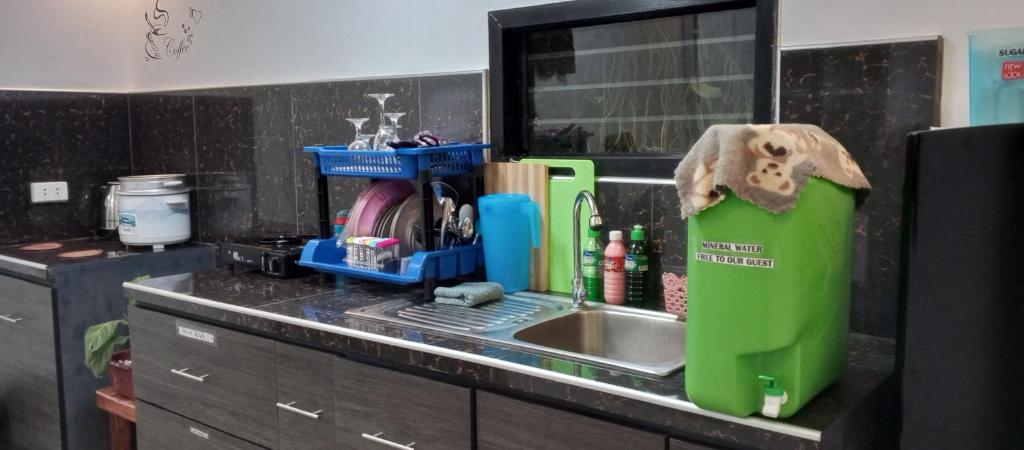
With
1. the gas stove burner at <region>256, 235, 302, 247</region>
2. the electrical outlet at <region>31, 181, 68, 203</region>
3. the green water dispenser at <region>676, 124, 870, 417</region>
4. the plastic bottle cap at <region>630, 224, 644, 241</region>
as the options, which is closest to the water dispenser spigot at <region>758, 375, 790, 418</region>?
the green water dispenser at <region>676, 124, 870, 417</region>

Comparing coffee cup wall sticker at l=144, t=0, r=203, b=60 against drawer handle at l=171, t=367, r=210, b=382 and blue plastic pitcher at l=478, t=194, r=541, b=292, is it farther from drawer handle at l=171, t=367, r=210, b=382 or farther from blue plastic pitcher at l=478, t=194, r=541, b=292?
blue plastic pitcher at l=478, t=194, r=541, b=292

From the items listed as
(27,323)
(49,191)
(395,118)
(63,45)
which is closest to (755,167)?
(395,118)

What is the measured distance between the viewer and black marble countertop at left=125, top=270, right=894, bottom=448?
4.17ft

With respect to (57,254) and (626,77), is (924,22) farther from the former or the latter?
(57,254)

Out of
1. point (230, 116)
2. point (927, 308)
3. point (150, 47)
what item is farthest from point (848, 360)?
point (150, 47)

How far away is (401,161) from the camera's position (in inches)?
83.6

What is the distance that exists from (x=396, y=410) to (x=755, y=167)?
3.07 ft

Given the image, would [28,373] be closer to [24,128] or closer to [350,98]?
[24,128]

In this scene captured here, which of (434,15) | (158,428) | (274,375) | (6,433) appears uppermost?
(434,15)

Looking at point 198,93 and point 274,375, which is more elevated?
point 198,93

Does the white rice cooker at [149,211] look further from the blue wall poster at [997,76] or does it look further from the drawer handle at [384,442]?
the blue wall poster at [997,76]

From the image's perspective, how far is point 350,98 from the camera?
2689 millimetres

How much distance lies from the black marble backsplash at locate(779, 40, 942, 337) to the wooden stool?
86.9 inches

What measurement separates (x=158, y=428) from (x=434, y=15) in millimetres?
1418
